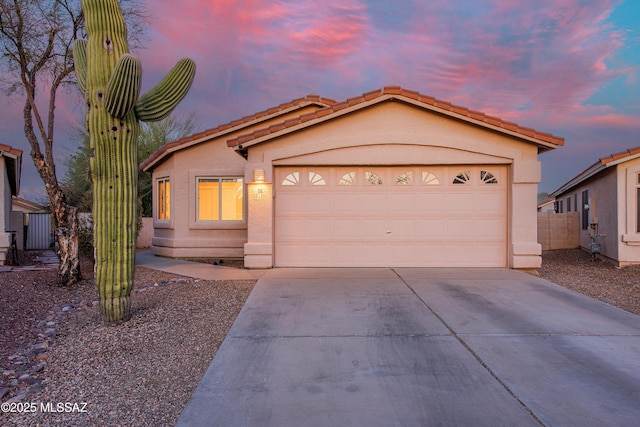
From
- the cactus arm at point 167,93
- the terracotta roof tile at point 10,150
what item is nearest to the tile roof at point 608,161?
the cactus arm at point 167,93

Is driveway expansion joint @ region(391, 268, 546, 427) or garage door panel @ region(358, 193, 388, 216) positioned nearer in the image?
driveway expansion joint @ region(391, 268, 546, 427)

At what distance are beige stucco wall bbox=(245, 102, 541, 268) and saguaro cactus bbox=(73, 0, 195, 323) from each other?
443 cm

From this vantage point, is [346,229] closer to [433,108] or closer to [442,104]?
[433,108]

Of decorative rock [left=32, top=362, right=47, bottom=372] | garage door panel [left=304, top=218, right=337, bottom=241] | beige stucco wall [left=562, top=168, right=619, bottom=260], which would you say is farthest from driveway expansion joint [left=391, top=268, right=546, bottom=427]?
beige stucco wall [left=562, top=168, right=619, bottom=260]

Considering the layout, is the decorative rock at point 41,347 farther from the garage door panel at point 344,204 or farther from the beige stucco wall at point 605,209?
the beige stucco wall at point 605,209

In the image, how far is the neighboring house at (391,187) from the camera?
33.5ft

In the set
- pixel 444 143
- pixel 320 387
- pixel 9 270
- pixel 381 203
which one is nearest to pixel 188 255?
pixel 9 270

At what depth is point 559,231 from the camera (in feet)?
59.2

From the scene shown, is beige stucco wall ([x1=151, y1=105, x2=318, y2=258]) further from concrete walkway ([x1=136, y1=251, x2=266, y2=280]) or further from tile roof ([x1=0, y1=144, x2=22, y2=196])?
tile roof ([x1=0, y1=144, x2=22, y2=196])

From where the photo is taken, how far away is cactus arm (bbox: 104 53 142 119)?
5594 mm

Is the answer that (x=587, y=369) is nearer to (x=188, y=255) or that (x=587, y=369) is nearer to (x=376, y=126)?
(x=376, y=126)

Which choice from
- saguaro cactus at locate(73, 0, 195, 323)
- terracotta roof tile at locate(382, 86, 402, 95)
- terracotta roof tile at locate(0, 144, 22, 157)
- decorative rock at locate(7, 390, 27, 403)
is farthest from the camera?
terracotta roof tile at locate(0, 144, 22, 157)

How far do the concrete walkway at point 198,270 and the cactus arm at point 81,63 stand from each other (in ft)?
15.6

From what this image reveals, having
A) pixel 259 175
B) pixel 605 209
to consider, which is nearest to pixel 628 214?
pixel 605 209
